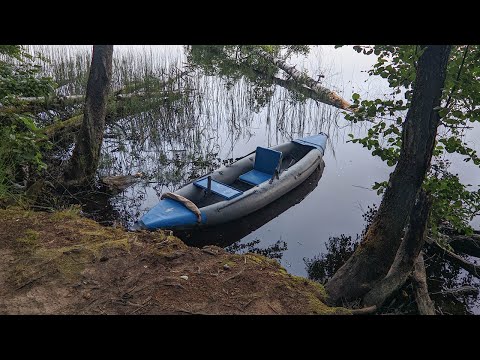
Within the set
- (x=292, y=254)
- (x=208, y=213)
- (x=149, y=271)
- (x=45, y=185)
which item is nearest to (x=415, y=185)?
(x=149, y=271)

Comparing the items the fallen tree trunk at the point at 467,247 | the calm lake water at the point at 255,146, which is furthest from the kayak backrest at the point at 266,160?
the fallen tree trunk at the point at 467,247

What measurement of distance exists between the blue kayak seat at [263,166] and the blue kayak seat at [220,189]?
650 mm

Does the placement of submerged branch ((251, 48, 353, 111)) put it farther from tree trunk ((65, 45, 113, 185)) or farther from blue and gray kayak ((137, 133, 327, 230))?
tree trunk ((65, 45, 113, 185))

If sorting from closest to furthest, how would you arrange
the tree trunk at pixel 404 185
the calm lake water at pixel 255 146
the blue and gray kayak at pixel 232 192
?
the tree trunk at pixel 404 185, the blue and gray kayak at pixel 232 192, the calm lake water at pixel 255 146

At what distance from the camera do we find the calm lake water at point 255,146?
6.31 metres

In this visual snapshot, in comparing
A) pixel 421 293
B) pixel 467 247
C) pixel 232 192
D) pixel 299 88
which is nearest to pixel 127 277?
pixel 421 293

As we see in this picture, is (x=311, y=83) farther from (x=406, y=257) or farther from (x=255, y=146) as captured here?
(x=406, y=257)

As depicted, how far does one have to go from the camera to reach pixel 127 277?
2.56 m

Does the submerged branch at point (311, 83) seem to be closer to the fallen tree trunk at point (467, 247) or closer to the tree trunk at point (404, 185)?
the fallen tree trunk at point (467, 247)

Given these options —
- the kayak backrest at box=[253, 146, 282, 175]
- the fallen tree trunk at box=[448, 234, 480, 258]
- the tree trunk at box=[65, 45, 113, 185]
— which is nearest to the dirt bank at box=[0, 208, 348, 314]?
the tree trunk at box=[65, 45, 113, 185]

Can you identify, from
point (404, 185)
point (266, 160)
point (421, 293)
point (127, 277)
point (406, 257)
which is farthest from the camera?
point (266, 160)

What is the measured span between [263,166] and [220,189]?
1.27 m
